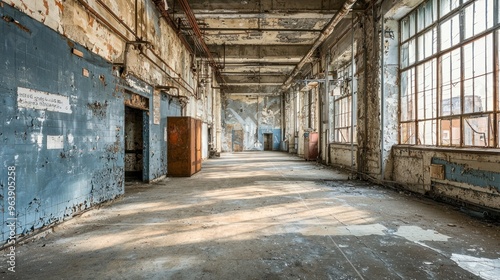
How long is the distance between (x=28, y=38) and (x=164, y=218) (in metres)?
3.00

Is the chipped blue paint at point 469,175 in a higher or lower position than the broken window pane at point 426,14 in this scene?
lower

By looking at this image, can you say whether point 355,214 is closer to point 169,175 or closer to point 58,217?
point 58,217

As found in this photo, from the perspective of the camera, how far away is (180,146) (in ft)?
29.6

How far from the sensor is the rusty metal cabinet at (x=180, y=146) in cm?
891

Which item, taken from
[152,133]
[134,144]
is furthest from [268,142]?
[152,133]

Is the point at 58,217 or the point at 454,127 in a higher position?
the point at 454,127

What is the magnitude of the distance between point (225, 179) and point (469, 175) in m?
5.92

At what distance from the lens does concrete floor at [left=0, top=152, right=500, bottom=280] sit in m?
2.56

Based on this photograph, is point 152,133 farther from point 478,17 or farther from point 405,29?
point 478,17

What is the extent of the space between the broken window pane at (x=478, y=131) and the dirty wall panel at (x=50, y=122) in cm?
684

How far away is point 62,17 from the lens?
3961 millimetres

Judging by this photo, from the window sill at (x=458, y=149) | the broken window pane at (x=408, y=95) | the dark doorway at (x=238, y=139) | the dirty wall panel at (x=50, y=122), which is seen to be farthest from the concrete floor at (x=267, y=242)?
the dark doorway at (x=238, y=139)

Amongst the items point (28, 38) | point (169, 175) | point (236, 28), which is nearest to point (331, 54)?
point (236, 28)

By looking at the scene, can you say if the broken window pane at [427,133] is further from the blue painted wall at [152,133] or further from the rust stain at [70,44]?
the rust stain at [70,44]
